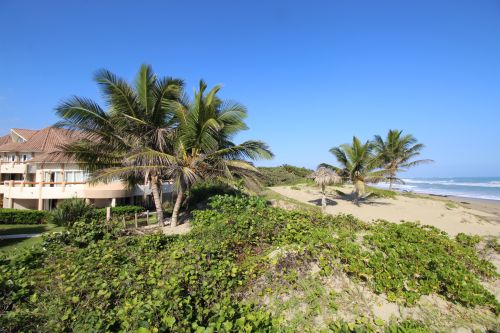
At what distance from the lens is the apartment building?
1770cm

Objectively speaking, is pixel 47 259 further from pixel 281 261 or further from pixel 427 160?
pixel 427 160

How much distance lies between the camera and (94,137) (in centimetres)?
1240

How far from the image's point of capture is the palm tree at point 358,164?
1809cm

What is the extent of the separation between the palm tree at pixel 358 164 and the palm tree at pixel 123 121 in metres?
12.0

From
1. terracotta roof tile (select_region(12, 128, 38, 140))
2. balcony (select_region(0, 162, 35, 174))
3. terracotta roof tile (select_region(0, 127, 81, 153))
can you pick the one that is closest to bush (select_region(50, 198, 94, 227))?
terracotta roof tile (select_region(0, 127, 81, 153))

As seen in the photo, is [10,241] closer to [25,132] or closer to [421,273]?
[421,273]

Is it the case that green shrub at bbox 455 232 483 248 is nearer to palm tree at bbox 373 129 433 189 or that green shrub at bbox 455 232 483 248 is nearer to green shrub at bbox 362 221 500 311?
green shrub at bbox 362 221 500 311

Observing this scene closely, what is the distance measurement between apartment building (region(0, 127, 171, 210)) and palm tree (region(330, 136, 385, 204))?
13547mm

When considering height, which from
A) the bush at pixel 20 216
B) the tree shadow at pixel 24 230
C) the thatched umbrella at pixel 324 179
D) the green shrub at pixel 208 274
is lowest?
the tree shadow at pixel 24 230

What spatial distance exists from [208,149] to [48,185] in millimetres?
14196

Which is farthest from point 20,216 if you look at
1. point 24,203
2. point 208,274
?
point 208,274

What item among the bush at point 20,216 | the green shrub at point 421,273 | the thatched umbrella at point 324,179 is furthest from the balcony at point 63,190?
the green shrub at point 421,273

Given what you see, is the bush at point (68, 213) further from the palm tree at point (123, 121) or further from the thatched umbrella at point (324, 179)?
the thatched umbrella at point (324, 179)

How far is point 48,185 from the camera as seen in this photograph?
18.4 meters
